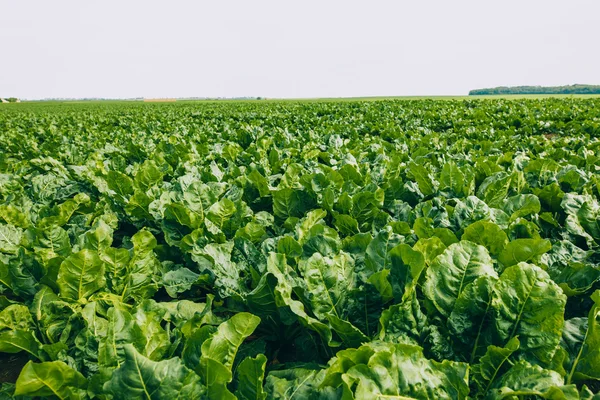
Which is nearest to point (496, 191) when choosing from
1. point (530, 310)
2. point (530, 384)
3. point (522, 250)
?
point (522, 250)

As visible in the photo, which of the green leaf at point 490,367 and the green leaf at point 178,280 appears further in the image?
the green leaf at point 178,280

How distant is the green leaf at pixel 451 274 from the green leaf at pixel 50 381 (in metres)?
1.61

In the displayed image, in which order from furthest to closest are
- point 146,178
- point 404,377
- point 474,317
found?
1. point 146,178
2. point 474,317
3. point 404,377

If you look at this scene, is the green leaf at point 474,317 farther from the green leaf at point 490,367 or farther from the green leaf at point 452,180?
the green leaf at point 452,180

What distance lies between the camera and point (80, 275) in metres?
2.28

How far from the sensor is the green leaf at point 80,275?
7.38ft

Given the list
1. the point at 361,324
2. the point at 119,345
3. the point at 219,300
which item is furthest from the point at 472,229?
the point at 119,345

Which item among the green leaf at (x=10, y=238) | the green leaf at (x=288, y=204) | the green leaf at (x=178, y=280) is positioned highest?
the green leaf at (x=288, y=204)

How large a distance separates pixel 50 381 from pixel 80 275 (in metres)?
0.88

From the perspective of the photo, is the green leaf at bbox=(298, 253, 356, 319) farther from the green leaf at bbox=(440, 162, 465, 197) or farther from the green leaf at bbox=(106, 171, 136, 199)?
the green leaf at bbox=(106, 171, 136, 199)

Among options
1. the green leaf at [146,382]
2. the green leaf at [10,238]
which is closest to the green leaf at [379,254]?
the green leaf at [146,382]

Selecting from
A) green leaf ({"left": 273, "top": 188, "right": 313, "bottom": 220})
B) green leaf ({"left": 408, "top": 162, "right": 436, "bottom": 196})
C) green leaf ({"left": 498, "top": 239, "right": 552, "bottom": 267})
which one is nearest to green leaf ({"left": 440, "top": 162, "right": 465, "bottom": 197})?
green leaf ({"left": 408, "top": 162, "right": 436, "bottom": 196})

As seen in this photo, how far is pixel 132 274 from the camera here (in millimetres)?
2562

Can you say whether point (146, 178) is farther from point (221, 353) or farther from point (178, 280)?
point (221, 353)
